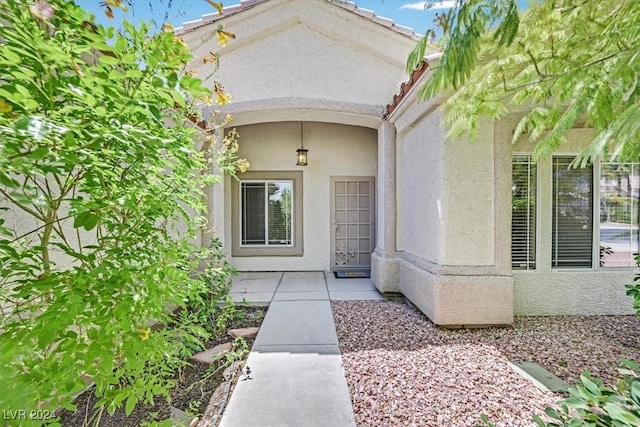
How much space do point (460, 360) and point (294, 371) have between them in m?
2.40

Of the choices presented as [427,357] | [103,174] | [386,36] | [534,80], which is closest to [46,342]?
[103,174]

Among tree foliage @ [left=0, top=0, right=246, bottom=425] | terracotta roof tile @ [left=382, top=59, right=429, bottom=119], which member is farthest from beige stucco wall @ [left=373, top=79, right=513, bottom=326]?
tree foliage @ [left=0, top=0, right=246, bottom=425]

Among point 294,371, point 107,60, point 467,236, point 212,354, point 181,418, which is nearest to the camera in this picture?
point 107,60

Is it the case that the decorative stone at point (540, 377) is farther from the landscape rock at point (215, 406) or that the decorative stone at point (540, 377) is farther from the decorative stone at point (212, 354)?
the decorative stone at point (212, 354)

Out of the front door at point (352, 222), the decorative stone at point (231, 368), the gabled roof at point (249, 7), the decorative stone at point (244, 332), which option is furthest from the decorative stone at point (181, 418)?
the gabled roof at point (249, 7)

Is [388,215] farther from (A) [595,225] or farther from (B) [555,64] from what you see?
(B) [555,64]

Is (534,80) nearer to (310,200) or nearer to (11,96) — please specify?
(11,96)

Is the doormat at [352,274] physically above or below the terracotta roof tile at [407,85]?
below

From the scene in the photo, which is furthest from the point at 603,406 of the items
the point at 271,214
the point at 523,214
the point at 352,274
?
the point at 271,214

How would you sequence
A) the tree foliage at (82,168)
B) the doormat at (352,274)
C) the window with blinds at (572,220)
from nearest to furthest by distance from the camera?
the tree foliage at (82,168), the window with blinds at (572,220), the doormat at (352,274)

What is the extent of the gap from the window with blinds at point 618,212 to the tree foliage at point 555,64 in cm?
296

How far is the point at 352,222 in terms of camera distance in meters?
10.6

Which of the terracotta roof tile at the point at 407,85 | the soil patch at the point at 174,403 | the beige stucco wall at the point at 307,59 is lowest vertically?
the soil patch at the point at 174,403

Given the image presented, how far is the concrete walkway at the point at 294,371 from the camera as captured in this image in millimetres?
3182
